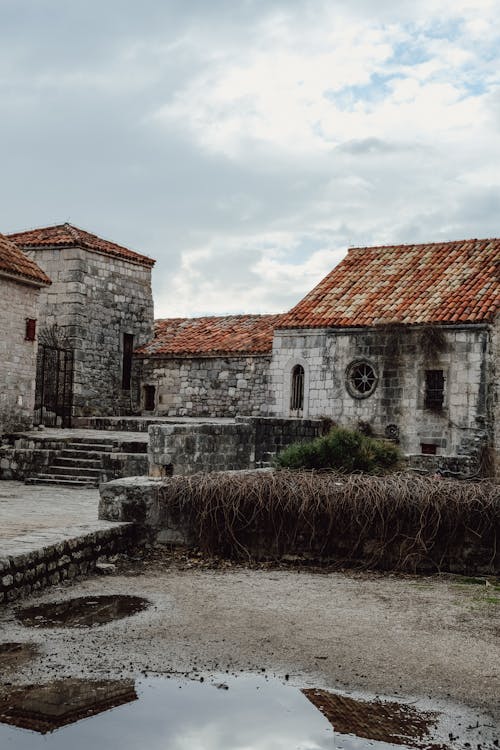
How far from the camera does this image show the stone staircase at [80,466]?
53.3 ft

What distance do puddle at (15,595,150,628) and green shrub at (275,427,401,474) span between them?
631 centimetres

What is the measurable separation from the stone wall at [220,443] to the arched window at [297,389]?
3.88 metres

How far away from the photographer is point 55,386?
78.2ft

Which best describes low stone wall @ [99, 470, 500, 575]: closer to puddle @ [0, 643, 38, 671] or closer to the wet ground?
the wet ground

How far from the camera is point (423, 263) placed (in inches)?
934

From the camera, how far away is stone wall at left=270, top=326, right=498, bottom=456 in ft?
66.7

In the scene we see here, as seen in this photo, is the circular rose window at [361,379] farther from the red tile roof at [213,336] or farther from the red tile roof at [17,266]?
the red tile roof at [17,266]

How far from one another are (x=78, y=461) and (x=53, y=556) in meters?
9.96

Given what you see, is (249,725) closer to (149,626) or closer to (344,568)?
(149,626)

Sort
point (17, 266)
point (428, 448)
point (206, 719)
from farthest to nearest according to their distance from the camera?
point (428, 448), point (17, 266), point (206, 719)

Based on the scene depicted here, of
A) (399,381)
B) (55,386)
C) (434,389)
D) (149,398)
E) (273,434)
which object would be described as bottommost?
(273,434)

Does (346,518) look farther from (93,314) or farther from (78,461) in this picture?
(93,314)

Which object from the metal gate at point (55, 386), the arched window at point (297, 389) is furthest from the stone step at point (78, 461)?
the arched window at point (297, 389)

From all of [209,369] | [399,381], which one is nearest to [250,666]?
[399,381]
